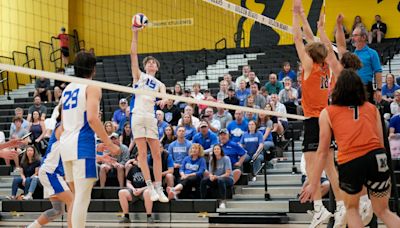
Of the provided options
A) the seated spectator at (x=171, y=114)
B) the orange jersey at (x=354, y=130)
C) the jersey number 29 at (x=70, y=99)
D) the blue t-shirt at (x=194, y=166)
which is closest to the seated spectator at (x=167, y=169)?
the blue t-shirt at (x=194, y=166)

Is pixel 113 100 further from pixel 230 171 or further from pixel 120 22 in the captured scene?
pixel 230 171

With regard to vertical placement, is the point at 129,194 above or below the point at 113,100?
below

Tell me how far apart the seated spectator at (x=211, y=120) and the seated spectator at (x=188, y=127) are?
0.39m

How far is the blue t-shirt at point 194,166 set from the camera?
13.3 metres

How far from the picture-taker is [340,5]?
24.5 metres

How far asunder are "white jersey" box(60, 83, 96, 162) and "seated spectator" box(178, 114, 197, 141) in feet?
25.7

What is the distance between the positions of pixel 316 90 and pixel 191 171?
20.6 feet

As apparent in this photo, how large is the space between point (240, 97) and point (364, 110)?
10241 millimetres

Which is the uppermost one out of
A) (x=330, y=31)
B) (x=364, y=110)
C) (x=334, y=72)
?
(x=330, y=31)

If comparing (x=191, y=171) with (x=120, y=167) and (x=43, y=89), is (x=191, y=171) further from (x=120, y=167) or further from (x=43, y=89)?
(x=43, y=89)

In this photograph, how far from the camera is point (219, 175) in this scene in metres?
13.2

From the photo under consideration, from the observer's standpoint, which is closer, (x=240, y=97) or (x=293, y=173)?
(x=293, y=173)

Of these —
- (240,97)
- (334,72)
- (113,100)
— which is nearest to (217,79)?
(113,100)

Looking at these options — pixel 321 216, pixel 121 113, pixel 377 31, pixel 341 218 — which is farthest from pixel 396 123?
pixel 377 31
